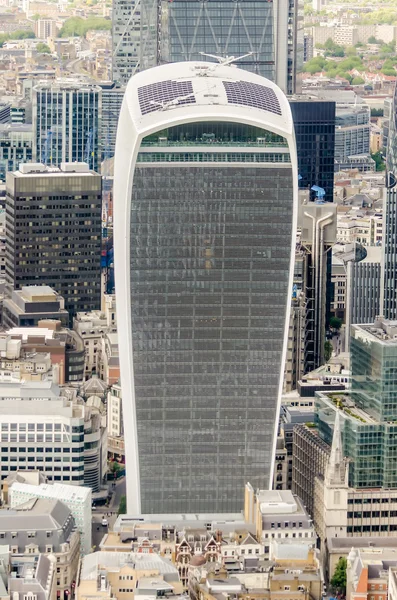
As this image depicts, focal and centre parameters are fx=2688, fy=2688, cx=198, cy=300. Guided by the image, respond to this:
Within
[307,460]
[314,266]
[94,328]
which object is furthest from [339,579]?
[94,328]

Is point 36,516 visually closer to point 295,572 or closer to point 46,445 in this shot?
point 295,572

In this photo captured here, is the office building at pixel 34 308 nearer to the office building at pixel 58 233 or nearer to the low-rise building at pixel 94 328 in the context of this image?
the low-rise building at pixel 94 328

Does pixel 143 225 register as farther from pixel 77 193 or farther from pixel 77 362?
pixel 77 193

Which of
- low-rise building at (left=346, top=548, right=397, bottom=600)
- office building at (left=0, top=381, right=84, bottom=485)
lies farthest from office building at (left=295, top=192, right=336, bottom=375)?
low-rise building at (left=346, top=548, right=397, bottom=600)

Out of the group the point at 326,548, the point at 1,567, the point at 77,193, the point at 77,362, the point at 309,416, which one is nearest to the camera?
the point at 1,567

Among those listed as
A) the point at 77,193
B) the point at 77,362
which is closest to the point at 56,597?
the point at 77,362

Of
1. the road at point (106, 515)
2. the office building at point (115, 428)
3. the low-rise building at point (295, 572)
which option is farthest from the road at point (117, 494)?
the low-rise building at point (295, 572)
